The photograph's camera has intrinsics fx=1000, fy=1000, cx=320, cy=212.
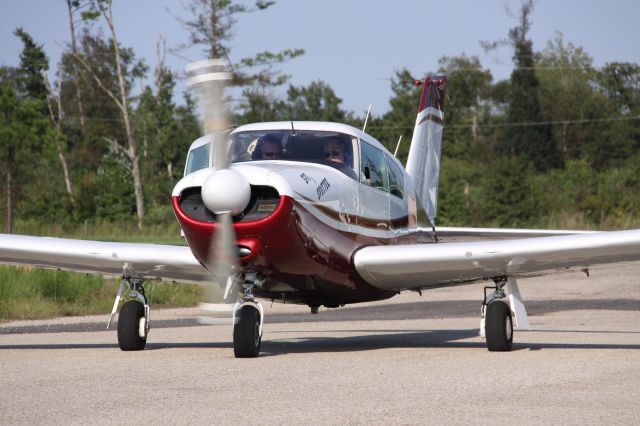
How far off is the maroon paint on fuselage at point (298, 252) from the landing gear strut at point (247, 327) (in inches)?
13.9

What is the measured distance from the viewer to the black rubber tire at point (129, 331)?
430 inches

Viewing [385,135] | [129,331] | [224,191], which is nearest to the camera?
[224,191]

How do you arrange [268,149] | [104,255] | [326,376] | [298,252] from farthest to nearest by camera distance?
1. [104,255]
2. [268,149]
3. [298,252]
4. [326,376]

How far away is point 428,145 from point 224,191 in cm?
795

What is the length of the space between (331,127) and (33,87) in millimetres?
57674

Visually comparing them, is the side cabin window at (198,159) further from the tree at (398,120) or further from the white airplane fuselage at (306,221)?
the tree at (398,120)

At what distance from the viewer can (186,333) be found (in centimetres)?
1413

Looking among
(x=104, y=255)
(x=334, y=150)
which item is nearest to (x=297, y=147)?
(x=334, y=150)

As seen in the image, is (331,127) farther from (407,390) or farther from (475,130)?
(475,130)

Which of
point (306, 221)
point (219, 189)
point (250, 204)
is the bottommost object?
point (306, 221)

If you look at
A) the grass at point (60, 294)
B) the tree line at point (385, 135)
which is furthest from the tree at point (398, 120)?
the grass at point (60, 294)

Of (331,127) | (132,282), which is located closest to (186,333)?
(132,282)

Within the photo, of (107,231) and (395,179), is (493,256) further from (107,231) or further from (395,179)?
(107,231)

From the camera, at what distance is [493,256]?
1039cm
